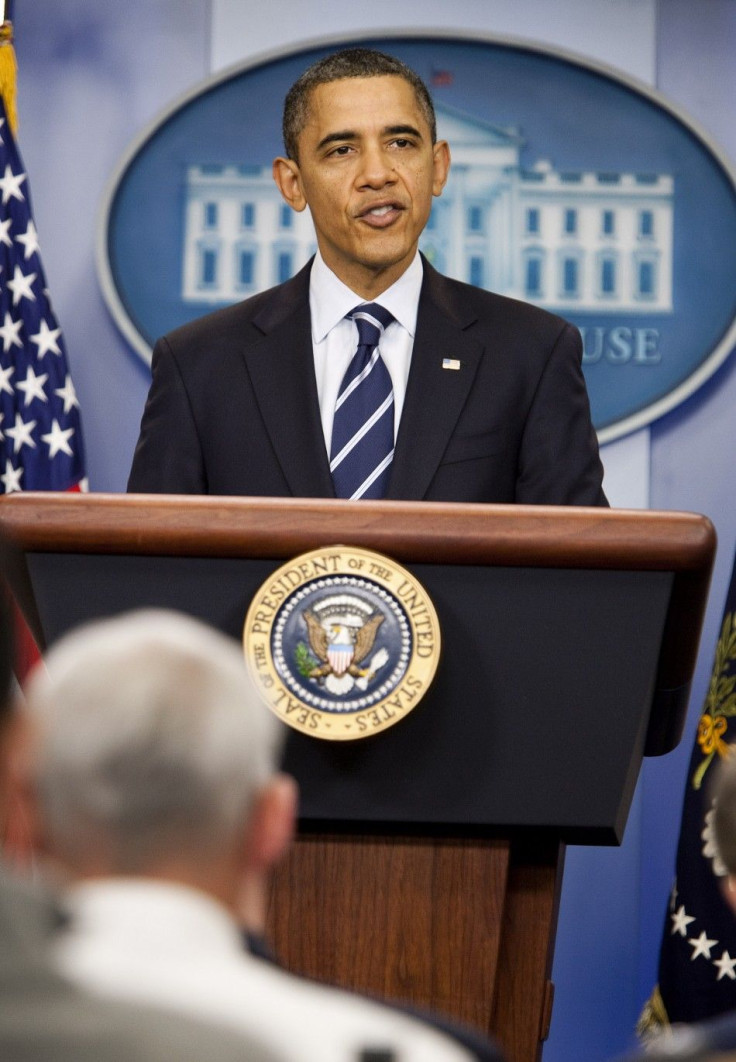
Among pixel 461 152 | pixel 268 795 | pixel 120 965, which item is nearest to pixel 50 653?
pixel 268 795

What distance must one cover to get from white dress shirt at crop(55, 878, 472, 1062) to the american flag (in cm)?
316

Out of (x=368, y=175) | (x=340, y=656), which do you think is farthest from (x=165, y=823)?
(x=368, y=175)

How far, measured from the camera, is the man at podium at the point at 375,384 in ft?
7.48

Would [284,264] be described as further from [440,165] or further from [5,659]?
[5,659]

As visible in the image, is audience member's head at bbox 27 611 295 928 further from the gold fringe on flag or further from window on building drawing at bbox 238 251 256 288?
window on building drawing at bbox 238 251 256 288

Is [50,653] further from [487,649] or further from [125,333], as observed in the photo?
[125,333]

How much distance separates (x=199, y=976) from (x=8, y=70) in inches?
137

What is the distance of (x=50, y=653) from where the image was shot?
6.00 ft

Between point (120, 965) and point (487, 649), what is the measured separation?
3.16ft

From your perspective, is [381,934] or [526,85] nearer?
[381,934]

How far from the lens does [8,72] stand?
4.00m

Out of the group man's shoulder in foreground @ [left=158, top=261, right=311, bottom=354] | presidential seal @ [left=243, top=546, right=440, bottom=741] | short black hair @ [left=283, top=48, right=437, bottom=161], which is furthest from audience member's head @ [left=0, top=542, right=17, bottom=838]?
short black hair @ [left=283, top=48, right=437, bottom=161]

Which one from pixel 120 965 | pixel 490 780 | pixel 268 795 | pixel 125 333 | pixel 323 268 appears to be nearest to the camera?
pixel 120 965

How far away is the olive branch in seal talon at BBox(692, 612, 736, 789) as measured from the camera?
11.9ft
